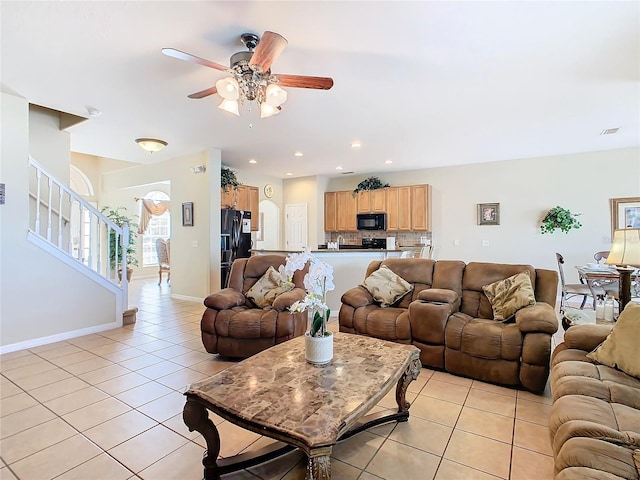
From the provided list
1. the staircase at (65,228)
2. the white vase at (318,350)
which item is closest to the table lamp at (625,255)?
the white vase at (318,350)

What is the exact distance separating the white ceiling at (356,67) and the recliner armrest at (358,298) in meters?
2.03

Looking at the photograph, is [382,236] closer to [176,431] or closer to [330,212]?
[330,212]

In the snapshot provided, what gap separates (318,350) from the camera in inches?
75.4

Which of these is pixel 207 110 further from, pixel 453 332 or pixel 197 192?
pixel 453 332

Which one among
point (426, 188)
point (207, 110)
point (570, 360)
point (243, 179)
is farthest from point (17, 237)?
point (426, 188)

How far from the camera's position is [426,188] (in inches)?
268

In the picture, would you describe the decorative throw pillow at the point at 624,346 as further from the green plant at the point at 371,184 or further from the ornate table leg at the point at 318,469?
the green plant at the point at 371,184

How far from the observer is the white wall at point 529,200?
5.57 meters

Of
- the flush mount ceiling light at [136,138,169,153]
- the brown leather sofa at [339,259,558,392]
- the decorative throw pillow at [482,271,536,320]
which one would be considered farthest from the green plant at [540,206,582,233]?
the flush mount ceiling light at [136,138,169,153]

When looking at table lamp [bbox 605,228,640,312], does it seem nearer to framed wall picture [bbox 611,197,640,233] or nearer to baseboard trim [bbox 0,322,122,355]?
framed wall picture [bbox 611,197,640,233]

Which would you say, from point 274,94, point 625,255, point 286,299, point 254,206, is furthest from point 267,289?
point 254,206

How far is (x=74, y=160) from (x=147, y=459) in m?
8.06

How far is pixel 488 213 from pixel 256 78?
18.3ft

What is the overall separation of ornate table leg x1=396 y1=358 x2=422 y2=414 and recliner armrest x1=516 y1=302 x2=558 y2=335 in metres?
1.04
